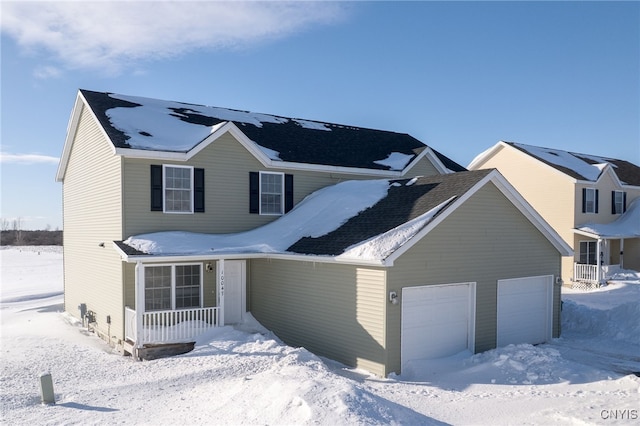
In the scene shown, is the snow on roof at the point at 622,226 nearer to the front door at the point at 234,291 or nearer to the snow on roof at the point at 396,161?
the snow on roof at the point at 396,161

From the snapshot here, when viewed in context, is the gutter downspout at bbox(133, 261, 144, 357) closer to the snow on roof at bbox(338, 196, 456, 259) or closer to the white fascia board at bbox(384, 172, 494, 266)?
the snow on roof at bbox(338, 196, 456, 259)

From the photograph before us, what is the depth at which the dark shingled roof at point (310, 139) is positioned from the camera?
18.1 meters

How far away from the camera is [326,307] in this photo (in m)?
13.8

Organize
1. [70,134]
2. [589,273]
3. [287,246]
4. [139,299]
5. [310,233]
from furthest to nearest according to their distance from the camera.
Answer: [589,273], [70,134], [310,233], [287,246], [139,299]

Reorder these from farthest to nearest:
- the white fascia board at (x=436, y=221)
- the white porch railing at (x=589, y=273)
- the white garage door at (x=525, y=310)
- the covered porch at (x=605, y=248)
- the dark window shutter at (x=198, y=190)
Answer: the covered porch at (x=605, y=248)
the white porch railing at (x=589, y=273)
the dark window shutter at (x=198, y=190)
the white garage door at (x=525, y=310)
the white fascia board at (x=436, y=221)

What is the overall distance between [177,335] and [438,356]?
704 cm

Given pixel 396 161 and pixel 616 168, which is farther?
pixel 616 168

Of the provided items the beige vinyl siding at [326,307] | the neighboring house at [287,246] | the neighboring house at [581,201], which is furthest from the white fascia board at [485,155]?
the beige vinyl siding at [326,307]

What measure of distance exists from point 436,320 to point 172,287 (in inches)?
310

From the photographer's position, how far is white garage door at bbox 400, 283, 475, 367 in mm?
12664

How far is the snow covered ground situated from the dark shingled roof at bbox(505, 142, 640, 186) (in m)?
14.0

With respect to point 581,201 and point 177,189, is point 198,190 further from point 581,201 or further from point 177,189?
point 581,201

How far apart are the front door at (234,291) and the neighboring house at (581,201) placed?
1976 centimetres

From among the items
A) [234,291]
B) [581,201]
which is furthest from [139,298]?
[581,201]
